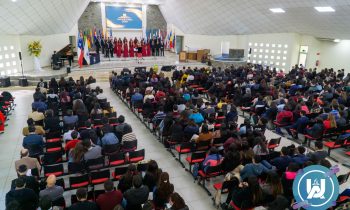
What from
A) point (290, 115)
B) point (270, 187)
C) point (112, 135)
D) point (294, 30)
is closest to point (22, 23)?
point (112, 135)

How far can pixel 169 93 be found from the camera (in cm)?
1159

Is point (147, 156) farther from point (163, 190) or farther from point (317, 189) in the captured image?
point (317, 189)

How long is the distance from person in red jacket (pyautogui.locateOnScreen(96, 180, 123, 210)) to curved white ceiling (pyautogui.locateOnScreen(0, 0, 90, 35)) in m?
11.9

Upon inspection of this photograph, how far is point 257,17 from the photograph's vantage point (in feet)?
64.5

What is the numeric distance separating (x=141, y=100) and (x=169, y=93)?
4.30ft

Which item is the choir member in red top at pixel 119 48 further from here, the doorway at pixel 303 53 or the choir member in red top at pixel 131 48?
the doorway at pixel 303 53

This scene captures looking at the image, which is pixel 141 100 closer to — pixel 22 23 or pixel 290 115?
pixel 290 115

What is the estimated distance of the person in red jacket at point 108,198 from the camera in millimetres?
4496

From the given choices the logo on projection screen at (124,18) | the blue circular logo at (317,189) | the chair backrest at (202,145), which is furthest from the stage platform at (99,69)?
the blue circular logo at (317,189)

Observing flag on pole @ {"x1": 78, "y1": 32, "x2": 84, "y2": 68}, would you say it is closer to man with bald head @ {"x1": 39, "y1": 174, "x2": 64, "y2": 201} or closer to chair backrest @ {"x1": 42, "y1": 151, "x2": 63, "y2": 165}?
chair backrest @ {"x1": 42, "y1": 151, "x2": 63, "y2": 165}

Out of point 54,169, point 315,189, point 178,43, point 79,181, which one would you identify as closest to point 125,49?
point 178,43

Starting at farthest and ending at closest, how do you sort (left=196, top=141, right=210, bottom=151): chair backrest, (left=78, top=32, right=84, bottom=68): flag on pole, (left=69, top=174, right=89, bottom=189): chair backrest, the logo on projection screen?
the logo on projection screen < (left=78, top=32, right=84, bottom=68): flag on pole < (left=196, top=141, right=210, bottom=151): chair backrest < (left=69, top=174, right=89, bottom=189): chair backrest

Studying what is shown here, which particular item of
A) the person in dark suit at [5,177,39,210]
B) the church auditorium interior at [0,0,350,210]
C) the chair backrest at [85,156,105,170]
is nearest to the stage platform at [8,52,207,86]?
the church auditorium interior at [0,0,350,210]

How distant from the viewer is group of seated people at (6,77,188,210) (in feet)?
14.7
